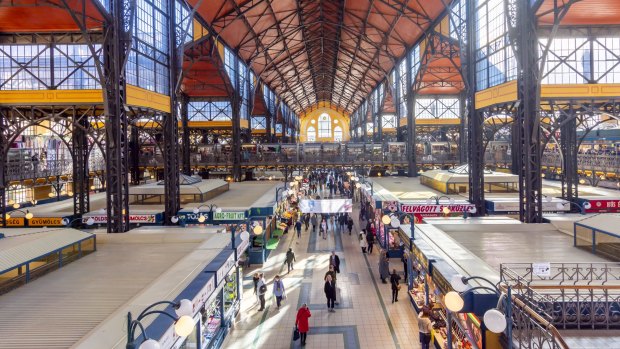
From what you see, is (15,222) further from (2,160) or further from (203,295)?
(203,295)

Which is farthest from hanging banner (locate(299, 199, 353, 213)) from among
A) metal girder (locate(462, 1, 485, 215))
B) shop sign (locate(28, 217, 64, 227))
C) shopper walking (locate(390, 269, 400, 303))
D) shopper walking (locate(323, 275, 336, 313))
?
shop sign (locate(28, 217, 64, 227))

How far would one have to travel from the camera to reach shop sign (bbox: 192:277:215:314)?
795 cm

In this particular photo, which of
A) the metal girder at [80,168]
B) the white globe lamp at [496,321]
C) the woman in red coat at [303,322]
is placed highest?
the metal girder at [80,168]

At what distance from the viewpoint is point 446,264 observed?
9688 millimetres

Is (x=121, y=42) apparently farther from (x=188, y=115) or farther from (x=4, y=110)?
(x=188, y=115)

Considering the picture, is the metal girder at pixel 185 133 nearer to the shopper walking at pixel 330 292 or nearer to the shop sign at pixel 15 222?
the shop sign at pixel 15 222

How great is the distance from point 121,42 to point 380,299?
13.5 meters

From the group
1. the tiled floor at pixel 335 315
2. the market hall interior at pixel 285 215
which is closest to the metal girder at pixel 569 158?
the market hall interior at pixel 285 215

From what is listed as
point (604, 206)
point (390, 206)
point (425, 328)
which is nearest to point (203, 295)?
point (425, 328)

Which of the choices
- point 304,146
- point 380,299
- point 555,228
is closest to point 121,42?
point 380,299

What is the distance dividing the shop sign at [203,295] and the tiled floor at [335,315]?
3505 millimetres

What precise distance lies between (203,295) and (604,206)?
66.6 feet

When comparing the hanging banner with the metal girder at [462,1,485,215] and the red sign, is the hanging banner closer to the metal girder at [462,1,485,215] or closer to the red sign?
the metal girder at [462,1,485,215]

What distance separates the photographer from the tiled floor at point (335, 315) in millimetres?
12031
